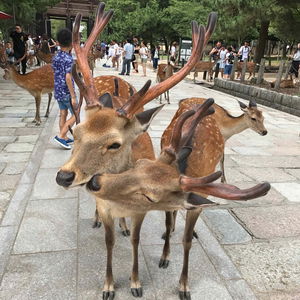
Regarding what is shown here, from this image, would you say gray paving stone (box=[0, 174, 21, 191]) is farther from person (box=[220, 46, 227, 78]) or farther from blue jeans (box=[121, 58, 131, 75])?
person (box=[220, 46, 227, 78])

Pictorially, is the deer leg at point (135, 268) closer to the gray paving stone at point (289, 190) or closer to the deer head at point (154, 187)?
the deer head at point (154, 187)

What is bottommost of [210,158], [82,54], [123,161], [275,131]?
[275,131]

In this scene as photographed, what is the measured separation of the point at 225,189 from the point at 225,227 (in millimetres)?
1935

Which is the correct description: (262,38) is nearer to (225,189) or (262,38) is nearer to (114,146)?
(114,146)

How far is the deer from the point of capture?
6.21ft

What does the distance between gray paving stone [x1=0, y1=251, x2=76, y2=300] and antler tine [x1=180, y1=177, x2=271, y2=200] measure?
4.25ft

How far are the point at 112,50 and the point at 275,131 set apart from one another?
14.9 metres

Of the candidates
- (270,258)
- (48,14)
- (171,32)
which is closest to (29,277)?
(270,258)

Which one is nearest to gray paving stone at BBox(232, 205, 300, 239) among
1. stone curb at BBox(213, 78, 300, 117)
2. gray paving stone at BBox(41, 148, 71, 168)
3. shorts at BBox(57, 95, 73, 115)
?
gray paving stone at BBox(41, 148, 71, 168)

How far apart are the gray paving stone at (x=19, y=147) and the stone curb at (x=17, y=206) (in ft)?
0.34

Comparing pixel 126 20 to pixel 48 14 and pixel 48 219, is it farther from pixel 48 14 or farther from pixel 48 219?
pixel 48 219

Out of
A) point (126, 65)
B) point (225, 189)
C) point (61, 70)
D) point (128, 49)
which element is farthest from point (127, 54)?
point (225, 189)

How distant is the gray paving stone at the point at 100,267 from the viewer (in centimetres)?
245

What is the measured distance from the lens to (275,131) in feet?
24.0
